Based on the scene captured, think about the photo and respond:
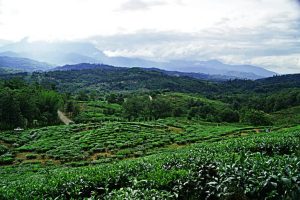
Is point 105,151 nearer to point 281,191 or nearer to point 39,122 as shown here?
point 281,191

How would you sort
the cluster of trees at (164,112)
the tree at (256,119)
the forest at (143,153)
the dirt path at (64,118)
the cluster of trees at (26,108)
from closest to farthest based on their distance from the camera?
the forest at (143,153) < the cluster of trees at (26,108) < the tree at (256,119) < the dirt path at (64,118) < the cluster of trees at (164,112)

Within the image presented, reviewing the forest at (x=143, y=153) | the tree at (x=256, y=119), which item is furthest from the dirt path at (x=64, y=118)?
the tree at (x=256, y=119)

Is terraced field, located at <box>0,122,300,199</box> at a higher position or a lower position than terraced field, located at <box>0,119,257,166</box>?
higher

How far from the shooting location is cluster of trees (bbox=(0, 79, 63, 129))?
2965 inches

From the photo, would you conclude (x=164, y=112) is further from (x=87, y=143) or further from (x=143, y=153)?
(x=143, y=153)

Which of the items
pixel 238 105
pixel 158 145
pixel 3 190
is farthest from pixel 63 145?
pixel 238 105

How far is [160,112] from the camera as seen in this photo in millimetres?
118438

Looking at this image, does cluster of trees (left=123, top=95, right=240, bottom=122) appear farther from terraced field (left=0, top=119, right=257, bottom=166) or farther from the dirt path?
terraced field (left=0, top=119, right=257, bottom=166)

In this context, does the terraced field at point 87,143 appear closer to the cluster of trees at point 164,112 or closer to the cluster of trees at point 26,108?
the cluster of trees at point 26,108

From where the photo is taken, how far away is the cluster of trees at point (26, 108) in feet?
247

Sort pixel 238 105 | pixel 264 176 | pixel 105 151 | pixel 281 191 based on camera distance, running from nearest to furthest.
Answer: pixel 281 191 < pixel 264 176 < pixel 105 151 < pixel 238 105

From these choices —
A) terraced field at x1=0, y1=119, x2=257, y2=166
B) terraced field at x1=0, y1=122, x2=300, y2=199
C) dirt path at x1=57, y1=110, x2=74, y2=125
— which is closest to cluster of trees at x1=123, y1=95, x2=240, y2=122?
Result: dirt path at x1=57, y1=110, x2=74, y2=125

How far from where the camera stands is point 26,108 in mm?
81688

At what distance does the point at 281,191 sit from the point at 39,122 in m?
87.1
